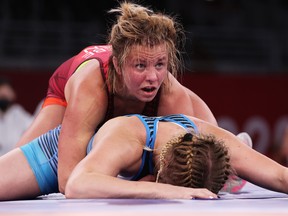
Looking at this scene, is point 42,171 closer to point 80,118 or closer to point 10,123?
point 80,118

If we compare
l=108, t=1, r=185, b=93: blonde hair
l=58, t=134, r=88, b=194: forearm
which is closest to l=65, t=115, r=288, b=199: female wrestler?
l=58, t=134, r=88, b=194: forearm

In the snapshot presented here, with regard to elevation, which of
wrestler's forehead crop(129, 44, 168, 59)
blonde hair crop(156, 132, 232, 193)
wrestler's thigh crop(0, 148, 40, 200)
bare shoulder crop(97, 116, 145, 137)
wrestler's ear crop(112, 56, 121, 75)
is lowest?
wrestler's thigh crop(0, 148, 40, 200)

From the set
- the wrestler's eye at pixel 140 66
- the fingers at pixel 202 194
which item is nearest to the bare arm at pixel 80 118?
the wrestler's eye at pixel 140 66

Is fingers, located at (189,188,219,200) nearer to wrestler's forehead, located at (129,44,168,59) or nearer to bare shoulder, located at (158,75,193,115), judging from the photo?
wrestler's forehead, located at (129,44,168,59)

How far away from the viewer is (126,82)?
2910 mm

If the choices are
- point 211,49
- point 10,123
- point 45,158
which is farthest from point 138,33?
point 211,49

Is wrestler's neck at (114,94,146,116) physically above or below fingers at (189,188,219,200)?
above

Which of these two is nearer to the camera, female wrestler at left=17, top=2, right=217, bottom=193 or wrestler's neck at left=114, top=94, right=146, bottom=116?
female wrestler at left=17, top=2, right=217, bottom=193

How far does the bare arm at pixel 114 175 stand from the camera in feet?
7.68

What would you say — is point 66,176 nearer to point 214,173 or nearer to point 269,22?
point 214,173

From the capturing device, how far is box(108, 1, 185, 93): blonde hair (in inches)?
110

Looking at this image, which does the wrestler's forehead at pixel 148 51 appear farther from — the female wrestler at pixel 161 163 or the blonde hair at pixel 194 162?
the blonde hair at pixel 194 162

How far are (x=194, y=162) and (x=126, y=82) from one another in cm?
63

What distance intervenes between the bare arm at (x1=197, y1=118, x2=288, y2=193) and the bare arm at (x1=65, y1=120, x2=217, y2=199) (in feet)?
0.89
